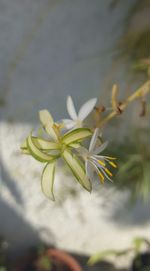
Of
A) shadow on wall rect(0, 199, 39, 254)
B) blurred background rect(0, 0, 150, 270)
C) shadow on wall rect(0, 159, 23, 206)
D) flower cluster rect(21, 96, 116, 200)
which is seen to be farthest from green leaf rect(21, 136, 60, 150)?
shadow on wall rect(0, 199, 39, 254)

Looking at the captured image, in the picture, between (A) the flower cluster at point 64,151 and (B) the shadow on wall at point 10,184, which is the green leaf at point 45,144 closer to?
(A) the flower cluster at point 64,151

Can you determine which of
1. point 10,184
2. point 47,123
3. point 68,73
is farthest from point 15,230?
point 47,123

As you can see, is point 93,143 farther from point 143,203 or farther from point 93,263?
point 93,263

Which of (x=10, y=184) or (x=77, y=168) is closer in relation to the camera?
(x=77, y=168)

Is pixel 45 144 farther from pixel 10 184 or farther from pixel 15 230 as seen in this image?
pixel 15 230

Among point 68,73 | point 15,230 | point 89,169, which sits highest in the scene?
point 68,73

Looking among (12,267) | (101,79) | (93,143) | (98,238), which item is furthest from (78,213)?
(93,143)
